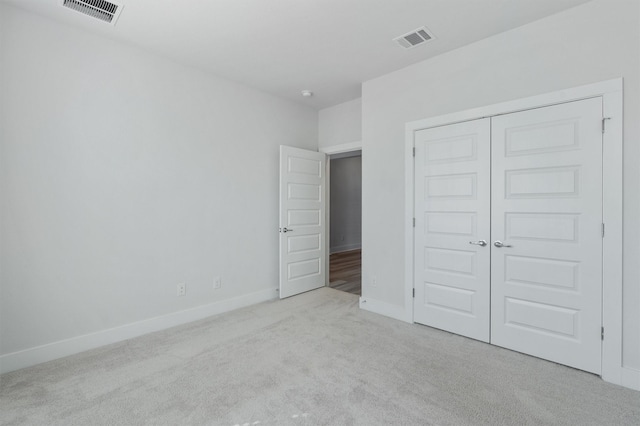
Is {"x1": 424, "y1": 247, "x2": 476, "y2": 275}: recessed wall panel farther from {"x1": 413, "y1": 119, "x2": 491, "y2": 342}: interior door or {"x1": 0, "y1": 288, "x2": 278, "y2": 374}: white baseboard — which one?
{"x1": 0, "y1": 288, "x2": 278, "y2": 374}: white baseboard

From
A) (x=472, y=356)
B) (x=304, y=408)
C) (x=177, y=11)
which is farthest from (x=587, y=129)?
(x=177, y=11)

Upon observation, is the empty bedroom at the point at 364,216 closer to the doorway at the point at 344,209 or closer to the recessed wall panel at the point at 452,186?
the recessed wall panel at the point at 452,186

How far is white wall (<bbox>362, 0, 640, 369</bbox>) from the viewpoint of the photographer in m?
2.17

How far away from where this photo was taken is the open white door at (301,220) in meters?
A: 4.22

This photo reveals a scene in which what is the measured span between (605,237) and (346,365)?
2.20m

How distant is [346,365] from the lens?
2.43 meters

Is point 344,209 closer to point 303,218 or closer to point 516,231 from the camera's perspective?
point 303,218

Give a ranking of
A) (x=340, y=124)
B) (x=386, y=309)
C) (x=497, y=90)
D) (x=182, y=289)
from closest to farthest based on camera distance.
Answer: (x=497, y=90), (x=182, y=289), (x=386, y=309), (x=340, y=124)

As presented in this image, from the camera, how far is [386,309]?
11.7 ft

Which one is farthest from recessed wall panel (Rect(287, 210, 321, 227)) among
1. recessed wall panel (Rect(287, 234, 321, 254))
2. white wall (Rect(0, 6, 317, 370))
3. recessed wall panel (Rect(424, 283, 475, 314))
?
recessed wall panel (Rect(424, 283, 475, 314))

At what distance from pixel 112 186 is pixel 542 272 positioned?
12.9ft

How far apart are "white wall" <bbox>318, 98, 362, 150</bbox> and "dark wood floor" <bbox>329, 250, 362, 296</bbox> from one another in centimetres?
225

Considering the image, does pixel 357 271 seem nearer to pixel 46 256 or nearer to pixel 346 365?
pixel 346 365

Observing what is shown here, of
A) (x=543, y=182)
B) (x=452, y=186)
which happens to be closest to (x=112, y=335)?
(x=452, y=186)
